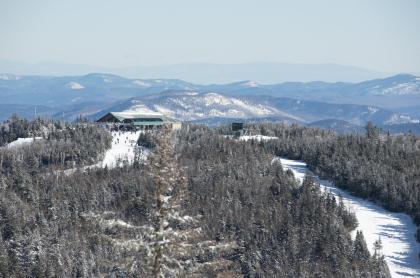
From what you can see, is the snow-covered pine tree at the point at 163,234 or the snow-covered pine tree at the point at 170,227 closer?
the snow-covered pine tree at the point at 163,234

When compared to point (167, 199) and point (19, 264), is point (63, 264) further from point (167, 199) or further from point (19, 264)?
point (167, 199)

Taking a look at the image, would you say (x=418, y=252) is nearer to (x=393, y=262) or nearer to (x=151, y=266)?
(x=393, y=262)

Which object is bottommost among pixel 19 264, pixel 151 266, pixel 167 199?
pixel 19 264

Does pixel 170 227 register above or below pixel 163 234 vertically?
above

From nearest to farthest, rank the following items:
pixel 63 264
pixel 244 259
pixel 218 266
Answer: pixel 218 266 < pixel 63 264 < pixel 244 259

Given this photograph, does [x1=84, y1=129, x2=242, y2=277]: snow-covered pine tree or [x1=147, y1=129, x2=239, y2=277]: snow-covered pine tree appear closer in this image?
[x1=84, y1=129, x2=242, y2=277]: snow-covered pine tree

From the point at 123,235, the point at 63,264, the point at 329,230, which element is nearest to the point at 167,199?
the point at 123,235

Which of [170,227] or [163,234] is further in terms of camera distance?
[170,227]

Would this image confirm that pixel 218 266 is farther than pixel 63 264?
No

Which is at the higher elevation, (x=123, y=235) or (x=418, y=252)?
(x=123, y=235)

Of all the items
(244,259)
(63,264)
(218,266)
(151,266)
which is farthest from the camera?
(244,259)

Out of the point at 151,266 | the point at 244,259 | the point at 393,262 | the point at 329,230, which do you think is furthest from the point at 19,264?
the point at 151,266
